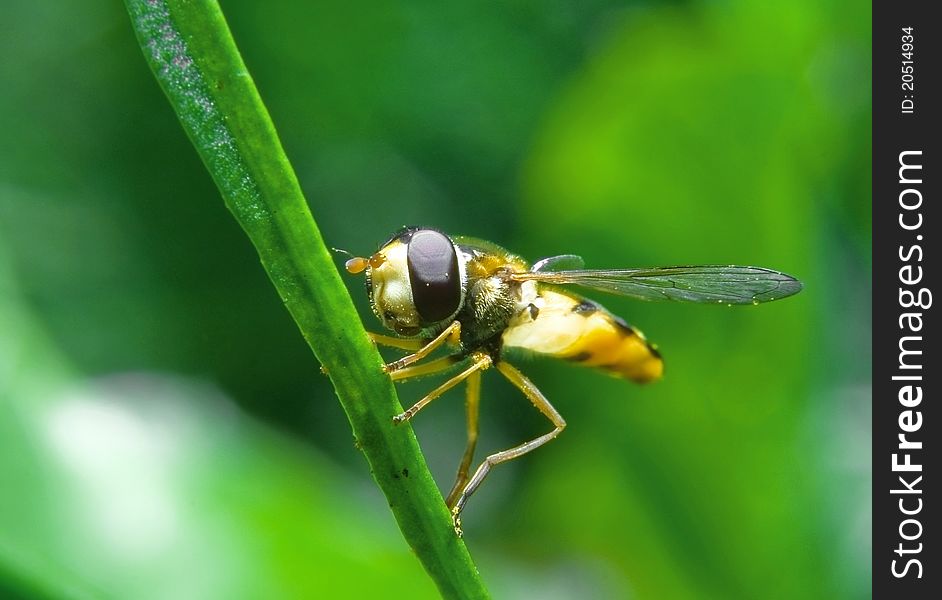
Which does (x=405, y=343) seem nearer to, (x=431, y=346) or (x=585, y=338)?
(x=431, y=346)

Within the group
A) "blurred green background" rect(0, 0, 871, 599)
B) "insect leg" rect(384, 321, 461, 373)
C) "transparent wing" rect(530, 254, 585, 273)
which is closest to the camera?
"insect leg" rect(384, 321, 461, 373)

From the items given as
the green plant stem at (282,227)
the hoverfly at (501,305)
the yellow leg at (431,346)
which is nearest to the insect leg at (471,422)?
the hoverfly at (501,305)

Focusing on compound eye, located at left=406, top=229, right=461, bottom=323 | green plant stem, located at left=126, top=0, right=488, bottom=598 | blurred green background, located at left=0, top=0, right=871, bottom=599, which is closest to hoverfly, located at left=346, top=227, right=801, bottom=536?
compound eye, located at left=406, top=229, right=461, bottom=323

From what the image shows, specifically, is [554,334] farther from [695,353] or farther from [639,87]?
[639,87]

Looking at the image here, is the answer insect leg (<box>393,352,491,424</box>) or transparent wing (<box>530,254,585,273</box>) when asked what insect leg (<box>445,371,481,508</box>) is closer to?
insect leg (<box>393,352,491,424</box>)

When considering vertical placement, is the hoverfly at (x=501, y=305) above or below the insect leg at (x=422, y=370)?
above

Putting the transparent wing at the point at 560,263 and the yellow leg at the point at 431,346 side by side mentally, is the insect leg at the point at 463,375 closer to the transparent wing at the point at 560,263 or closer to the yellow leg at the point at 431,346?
the yellow leg at the point at 431,346

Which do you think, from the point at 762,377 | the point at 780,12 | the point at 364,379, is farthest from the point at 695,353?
the point at 364,379
